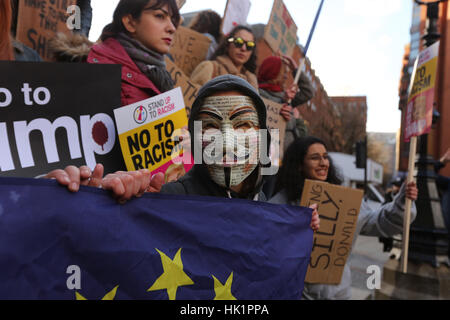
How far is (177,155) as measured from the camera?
232 centimetres

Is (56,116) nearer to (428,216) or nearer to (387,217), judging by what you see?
(387,217)

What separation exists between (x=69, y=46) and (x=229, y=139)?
4.95 ft

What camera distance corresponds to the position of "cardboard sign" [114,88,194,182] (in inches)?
79.6

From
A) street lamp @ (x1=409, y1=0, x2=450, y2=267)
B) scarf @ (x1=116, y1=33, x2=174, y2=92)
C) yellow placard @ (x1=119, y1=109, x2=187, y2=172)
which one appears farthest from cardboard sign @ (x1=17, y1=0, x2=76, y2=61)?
street lamp @ (x1=409, y1=0, x2=450, y2=267)

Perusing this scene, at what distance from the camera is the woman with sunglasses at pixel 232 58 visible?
330 centimetres

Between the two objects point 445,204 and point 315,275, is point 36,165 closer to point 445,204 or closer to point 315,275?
point 315,275

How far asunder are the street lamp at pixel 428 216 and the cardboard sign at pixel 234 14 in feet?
10.2

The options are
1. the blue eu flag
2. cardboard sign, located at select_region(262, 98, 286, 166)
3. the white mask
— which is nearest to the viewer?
the blue eu flag

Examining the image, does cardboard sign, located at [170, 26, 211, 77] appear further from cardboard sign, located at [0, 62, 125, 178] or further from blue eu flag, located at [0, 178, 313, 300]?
blue eu flag, located at [0, 178, 313, 300]

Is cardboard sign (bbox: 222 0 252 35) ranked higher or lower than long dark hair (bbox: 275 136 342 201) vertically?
higher

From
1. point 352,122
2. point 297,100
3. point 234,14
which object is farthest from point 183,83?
point 352,122

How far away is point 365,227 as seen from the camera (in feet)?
9.55

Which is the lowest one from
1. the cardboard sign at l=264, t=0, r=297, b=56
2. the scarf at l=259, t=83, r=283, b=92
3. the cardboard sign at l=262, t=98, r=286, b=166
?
the cardboard sign at l=262, t=98, r=286, b=166

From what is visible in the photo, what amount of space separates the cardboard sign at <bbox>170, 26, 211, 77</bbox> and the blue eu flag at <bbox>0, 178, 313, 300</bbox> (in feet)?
7.32
